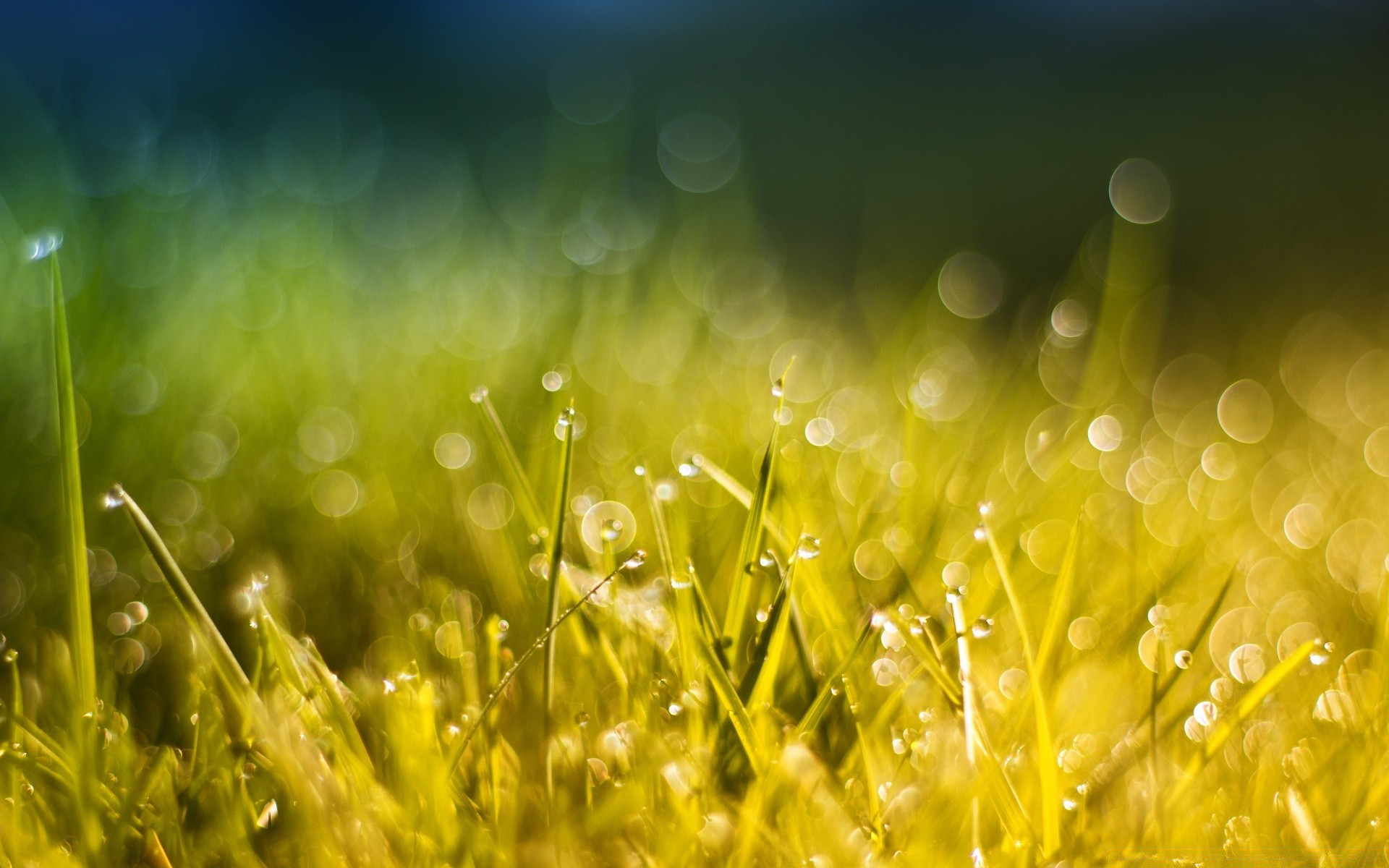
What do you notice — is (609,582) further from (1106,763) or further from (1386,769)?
(1386,769)

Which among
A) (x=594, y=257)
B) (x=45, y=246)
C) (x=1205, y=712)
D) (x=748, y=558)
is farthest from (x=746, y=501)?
(x=594, y=257)

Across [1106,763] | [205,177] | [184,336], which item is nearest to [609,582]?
[1106,763]

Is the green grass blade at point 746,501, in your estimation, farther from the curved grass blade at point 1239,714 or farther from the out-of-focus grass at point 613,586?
the curved grass blade at point 1239,714

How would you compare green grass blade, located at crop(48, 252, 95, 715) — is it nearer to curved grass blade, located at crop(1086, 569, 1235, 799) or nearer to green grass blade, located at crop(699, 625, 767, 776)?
green grass blade, located at crop(699, 625, 767, 776)

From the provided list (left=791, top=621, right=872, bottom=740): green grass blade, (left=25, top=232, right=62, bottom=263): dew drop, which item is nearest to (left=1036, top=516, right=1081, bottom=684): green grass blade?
(left=791, top=621, right=872, bottom=740): green grass blade

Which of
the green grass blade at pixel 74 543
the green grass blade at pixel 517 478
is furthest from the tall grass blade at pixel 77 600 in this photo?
the green grass blade at pixel 517 478

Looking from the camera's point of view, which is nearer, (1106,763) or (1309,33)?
(1106,763)

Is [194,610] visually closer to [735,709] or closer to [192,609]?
[192,609]
